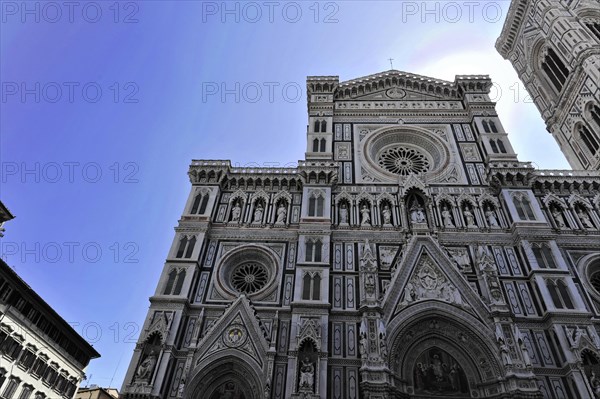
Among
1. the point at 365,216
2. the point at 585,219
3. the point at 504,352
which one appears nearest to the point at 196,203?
the point at 365,216

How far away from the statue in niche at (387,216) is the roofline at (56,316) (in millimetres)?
17822

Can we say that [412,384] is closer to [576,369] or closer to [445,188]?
[576,369]

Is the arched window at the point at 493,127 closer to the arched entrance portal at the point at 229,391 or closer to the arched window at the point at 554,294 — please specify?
the arched window at the point at 554,294

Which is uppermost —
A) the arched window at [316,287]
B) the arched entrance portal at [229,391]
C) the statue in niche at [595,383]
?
the arched window at [316,287]

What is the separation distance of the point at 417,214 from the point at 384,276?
370 cm

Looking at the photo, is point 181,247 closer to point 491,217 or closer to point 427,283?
point 427,283

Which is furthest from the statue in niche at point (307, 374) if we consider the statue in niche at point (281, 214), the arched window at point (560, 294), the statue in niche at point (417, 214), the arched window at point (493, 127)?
the arched window at point (493, 127)

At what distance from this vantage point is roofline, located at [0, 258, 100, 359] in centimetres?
1980

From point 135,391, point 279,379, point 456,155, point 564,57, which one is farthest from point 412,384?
point 564,57

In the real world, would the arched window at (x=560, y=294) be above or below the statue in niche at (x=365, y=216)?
below

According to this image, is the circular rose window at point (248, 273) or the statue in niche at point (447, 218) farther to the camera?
the statue in niche at point (447, 218)

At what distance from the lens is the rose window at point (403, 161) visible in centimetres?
2197

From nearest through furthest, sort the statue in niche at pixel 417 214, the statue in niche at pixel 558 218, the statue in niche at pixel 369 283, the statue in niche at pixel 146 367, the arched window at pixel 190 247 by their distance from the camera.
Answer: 1. the statue in niche at pixel 146 367
2. the statue in niche at pixel 369 283
3. the arched window at pixel 190 247
4. the statue in niche at pixel 558 218
5. the statue in niche at pixel 417 214

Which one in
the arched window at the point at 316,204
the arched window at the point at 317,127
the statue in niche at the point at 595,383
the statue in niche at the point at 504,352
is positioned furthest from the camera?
the arched window at the point at 317,127
